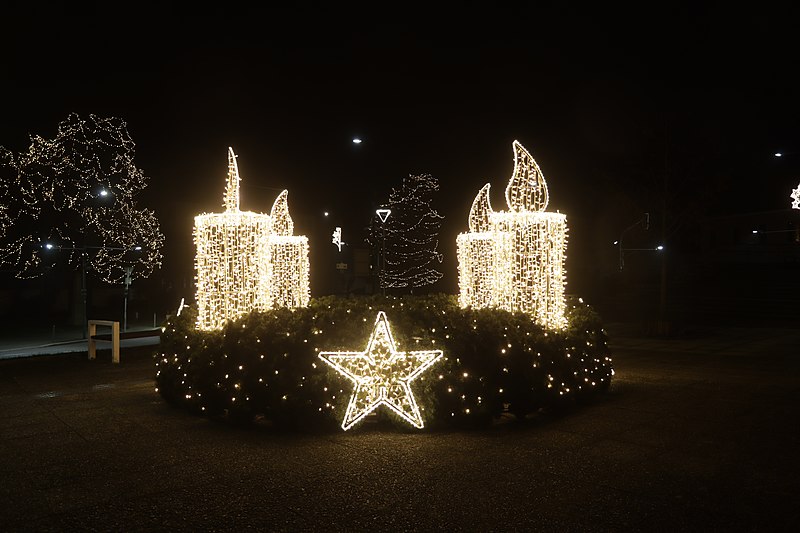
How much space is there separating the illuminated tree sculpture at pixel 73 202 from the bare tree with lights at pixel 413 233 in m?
13.8


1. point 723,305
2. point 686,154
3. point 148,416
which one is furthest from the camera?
point 723,305

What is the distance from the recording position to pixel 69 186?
2367 centimetres

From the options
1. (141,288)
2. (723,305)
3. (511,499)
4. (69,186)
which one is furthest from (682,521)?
(141,288)

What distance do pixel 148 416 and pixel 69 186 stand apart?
18.1 meters

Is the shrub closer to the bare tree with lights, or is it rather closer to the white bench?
the white bench

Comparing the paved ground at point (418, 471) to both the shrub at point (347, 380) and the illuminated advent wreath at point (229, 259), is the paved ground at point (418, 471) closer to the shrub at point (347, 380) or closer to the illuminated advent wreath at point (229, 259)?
the shrub at point (347, 380)

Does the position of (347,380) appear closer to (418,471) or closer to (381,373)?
(381,373)

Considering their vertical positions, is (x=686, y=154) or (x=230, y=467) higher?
(x=686, y=154)

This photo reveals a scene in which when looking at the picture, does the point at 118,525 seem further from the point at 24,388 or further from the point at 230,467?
the point at 24,388

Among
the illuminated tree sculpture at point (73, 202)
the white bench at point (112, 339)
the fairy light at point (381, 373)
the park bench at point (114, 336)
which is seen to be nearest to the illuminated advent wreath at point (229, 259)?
the fairy light at point (381, 373)

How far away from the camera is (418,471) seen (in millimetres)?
6008

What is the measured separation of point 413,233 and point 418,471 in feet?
101

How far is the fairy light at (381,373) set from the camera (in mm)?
7605

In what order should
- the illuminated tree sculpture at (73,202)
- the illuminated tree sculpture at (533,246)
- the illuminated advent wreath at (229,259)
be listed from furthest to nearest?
the illuminated tree sculpture at (73,202)
the illuminated tree sculpture at (533,246)
the illuminated advent wreath at (229,259)
